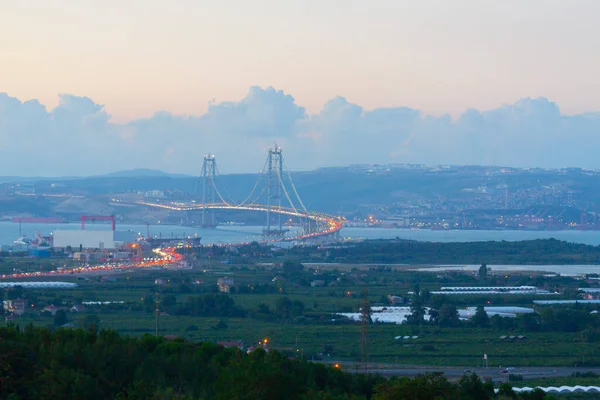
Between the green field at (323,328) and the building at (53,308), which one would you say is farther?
the building at (53,308)

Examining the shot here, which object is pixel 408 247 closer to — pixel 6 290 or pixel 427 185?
pixel 6 290

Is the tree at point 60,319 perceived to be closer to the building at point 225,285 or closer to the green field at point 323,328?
the green field at point 323,328

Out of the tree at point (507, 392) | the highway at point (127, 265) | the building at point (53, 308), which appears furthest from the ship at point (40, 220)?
the tree at point (507, 392)

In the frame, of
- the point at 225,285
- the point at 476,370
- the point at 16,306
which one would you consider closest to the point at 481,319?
the point at 476,370

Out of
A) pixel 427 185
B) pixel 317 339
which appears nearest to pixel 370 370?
pixel 317 339

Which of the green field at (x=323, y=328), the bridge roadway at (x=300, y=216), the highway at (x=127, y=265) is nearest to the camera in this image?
the green field at (x=323, y=328)

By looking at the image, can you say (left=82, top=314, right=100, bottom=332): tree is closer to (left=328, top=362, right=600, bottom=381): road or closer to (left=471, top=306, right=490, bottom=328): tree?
(left=328, top=362, right=600, bottom=381): road

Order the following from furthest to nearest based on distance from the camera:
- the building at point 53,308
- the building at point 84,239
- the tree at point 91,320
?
the building at point 84,239 → the building at point 53,308 → the tree at point 91,320

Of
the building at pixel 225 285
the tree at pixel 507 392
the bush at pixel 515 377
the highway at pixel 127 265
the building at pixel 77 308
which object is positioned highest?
the tree at pixel 507 392
